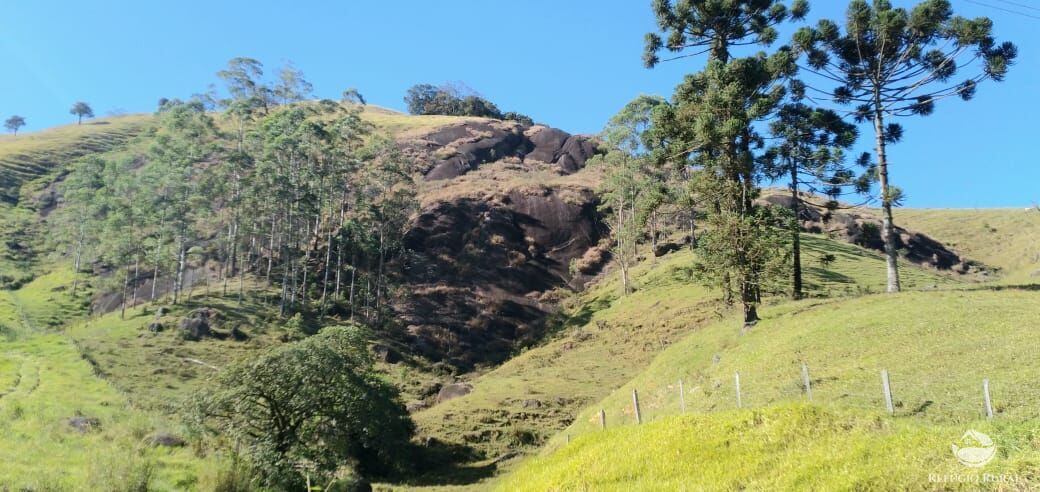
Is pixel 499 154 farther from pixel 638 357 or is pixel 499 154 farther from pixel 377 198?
pixel 638 357

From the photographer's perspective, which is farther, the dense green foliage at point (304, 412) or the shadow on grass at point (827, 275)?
the shadow on grass at point (827, 275)

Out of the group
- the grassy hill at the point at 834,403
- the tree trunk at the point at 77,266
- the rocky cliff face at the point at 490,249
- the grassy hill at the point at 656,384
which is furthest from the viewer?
the tree trunk at the point at 77,266

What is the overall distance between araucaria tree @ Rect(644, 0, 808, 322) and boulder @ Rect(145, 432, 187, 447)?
2634 centimetres

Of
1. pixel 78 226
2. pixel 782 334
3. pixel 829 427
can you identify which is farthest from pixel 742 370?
pixel 78 226

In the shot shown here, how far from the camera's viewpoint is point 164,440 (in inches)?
1070

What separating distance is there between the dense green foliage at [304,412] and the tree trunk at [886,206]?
94.8 feet

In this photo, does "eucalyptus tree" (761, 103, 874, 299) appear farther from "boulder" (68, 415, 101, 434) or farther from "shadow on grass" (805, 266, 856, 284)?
"boulder" (68, 415, 101, 434)

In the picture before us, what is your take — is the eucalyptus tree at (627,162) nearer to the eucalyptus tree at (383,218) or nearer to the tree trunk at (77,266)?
the eucalyptus tree at (383,218)

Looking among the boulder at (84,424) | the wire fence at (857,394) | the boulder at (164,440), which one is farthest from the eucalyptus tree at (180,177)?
the wire fence at (857,394)

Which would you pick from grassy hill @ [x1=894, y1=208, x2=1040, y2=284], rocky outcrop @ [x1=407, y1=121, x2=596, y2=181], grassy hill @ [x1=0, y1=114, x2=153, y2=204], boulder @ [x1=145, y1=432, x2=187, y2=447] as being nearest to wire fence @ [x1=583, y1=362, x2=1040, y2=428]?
boulder @ [x1=145, y1=432, x2=187, y2=447]

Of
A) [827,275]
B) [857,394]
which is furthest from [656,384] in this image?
[827,275]

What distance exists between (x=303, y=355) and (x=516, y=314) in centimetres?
4157

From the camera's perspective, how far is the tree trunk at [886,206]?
31703mm

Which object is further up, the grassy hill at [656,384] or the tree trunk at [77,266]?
the tree trunk at [77,266]
